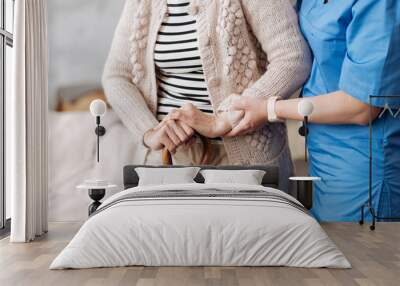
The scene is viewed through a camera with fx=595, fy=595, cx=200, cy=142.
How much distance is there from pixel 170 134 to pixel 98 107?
2.32ft

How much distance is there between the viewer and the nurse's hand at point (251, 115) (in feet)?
17.7

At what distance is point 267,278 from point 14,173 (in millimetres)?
2395

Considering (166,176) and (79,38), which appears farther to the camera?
(79,38)

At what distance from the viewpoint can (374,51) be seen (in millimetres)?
4844

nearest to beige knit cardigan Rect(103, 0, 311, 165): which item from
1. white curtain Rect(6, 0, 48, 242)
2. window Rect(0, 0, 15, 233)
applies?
white curtain Rect(6, 0, 48, 242)

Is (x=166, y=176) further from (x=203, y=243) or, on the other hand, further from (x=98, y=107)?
(x=203, y=243)

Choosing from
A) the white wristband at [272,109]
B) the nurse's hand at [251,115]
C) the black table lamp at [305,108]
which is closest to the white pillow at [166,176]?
the nurse's hand at [251,115]

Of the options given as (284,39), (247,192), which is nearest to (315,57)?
(284,39)

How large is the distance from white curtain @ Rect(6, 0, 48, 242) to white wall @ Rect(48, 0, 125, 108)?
1.44ft

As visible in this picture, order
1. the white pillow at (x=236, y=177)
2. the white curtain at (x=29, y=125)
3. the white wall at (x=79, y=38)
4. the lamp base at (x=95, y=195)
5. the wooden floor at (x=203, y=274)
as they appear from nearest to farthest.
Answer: the wooden floor at (x=203, y=274) → the white curtain at (x=29, y=125) → the white pillow at (x=236, y=177) → the lamp base at (x=95, y=195) → the white wall at (x=79, y=38)

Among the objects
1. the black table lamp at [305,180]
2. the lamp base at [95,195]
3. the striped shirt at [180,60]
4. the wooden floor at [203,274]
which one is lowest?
the wooden floor at [203,274]

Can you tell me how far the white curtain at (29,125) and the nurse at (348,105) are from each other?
1.74 meters

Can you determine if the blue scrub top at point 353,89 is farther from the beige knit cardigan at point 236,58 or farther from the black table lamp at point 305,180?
the beige knit cardigan at point 236,58

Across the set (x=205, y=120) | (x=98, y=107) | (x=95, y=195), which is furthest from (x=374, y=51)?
(x=95, y=195)
